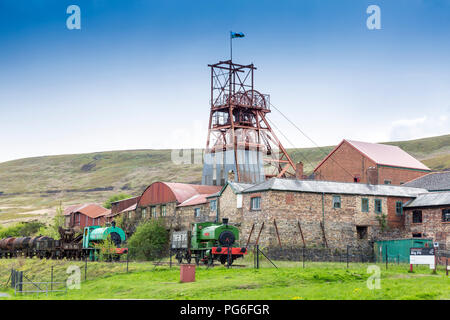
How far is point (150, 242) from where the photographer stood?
54969mm

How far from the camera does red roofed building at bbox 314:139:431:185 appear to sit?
211 feet

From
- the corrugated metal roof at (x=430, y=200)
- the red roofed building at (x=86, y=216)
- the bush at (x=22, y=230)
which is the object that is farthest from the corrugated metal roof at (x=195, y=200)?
the bush at (x=22, y=230)

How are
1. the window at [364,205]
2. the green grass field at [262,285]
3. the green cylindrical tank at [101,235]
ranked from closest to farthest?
1. the green grass field at [262,285]
2. the window at [364,205]
3. the green cylindrical tank at [101,235]

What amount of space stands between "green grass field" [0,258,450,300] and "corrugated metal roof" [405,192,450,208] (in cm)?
1430

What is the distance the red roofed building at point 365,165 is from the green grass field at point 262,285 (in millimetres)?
31278

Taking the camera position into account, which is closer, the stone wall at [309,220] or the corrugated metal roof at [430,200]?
the stone wall at [309,220]

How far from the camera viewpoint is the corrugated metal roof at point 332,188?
46.8 metres

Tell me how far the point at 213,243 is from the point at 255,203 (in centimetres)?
976

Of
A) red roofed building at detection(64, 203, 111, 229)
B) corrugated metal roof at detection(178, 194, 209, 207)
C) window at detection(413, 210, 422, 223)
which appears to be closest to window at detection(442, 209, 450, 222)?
window at detection(413, 210, 422, 223)

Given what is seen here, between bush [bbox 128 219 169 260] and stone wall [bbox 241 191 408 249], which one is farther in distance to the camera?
bush [bbox 128 219 169 260]

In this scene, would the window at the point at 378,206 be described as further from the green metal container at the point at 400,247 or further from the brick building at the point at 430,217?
the green metal container at the point at 400,247

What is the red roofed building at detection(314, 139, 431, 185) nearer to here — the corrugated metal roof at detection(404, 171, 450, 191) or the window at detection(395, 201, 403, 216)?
the corrugated metal roof at detection(404, 171, 450, 191)

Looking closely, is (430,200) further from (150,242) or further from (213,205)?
(150,242)
